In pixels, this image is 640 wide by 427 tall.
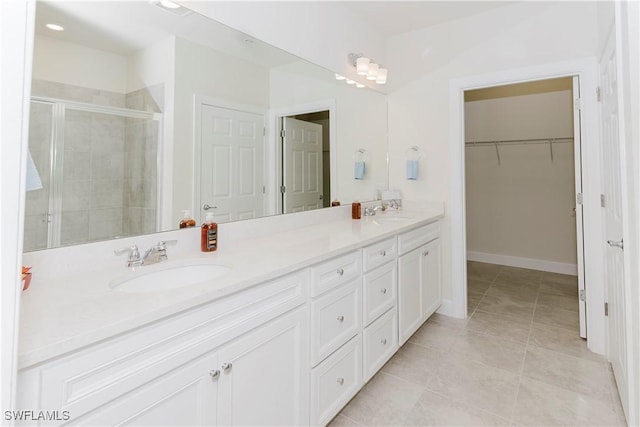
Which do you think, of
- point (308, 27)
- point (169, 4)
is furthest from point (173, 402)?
point (308, 27)

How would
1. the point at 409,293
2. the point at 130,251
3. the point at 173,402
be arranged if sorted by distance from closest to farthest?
1. the point at 173,402
2. the point at 130,251
3. the point at 409,293

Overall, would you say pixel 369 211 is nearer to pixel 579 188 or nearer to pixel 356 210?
pixel 356 210

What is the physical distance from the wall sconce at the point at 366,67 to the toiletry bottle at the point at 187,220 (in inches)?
76.4

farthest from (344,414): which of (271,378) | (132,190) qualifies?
(132,190)

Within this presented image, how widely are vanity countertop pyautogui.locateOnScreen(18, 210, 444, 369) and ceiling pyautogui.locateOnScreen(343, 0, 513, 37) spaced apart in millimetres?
2092

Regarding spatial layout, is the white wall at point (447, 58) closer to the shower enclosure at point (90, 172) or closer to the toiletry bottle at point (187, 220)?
the toiletry bottle at point (187, 220)

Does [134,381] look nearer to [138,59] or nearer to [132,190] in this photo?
[132,190]

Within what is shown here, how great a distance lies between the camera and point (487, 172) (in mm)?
4602

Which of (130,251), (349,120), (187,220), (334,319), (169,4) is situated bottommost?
(334,319)

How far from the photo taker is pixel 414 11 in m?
2.71

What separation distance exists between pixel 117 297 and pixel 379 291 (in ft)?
4.44

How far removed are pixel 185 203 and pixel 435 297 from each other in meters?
2.16

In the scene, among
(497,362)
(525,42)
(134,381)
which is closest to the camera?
(134,381)

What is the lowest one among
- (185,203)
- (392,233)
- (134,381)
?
(134,381)
